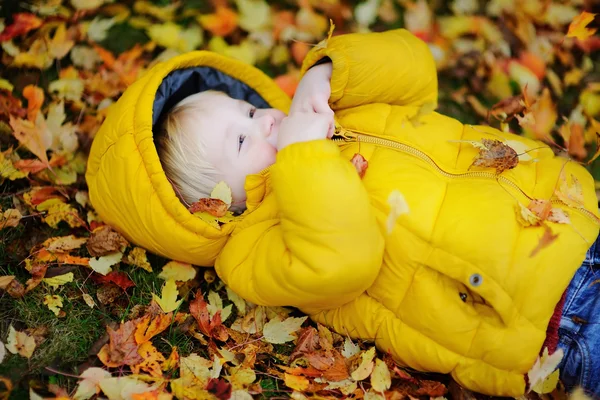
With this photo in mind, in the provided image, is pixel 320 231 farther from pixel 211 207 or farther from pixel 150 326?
pixel 150 326

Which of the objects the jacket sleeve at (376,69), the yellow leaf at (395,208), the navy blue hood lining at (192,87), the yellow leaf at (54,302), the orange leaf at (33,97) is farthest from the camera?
the orange leaf at (33,97)

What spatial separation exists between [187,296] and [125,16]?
5.71 feet

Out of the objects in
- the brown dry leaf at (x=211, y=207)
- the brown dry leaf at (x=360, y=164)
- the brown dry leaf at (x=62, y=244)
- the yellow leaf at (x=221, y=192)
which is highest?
the brown dry leaf at (x=360, y=164)

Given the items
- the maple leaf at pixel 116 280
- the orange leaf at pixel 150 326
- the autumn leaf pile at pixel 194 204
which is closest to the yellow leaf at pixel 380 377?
the autumn leaf pile at pixel 194 204

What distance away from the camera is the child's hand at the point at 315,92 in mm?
2368

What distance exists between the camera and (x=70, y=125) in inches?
116

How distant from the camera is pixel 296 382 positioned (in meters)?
2.17

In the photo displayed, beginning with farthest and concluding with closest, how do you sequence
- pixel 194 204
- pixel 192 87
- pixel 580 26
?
1. pixel 580 26
2. pixel 192 87
3. pixel 194 204

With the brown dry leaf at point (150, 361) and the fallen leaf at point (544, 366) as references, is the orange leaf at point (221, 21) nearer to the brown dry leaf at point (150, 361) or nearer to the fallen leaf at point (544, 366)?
the brown dry leaf at point (150, 361)

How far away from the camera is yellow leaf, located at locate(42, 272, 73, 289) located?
2.41m

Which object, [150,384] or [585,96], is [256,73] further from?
[585,96]

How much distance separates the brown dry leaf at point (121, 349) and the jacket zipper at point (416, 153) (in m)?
1.12

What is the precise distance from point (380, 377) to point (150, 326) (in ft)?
2.98

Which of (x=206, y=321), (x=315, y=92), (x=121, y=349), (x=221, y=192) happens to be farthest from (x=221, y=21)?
(x=121, y=349)
